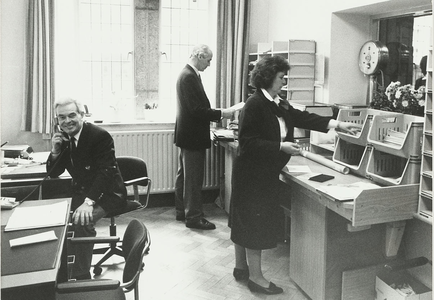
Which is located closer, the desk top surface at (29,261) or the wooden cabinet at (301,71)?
the desk top surface at (29,261)

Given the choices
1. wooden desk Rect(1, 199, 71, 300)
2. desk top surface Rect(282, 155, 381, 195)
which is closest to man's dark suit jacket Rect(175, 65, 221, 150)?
desk top surface Rect(282, 155, 381, 195)

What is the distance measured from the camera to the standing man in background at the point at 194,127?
4.24 meters

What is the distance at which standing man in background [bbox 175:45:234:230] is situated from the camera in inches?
167

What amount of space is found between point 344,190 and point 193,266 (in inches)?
58.7

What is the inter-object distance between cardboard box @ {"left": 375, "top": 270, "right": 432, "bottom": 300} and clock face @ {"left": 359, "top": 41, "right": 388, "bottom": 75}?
1.60 m

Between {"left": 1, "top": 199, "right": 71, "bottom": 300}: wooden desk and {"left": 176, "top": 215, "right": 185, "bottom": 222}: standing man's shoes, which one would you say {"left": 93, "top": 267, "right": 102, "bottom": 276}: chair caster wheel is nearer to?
{"left": 176, "top": 215, "right": 185, "bottom": 222}: standing man's shoes

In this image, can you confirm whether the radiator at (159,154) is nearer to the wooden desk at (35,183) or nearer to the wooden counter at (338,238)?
the wooden desk at (35,183)

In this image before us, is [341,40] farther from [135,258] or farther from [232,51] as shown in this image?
[135,258]

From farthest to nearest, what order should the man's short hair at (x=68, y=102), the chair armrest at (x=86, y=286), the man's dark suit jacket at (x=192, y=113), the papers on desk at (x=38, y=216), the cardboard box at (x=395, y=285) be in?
the man's dark suit jacket at (x=192, y=113), the man's short hair at (x=68, y=102), the cardboard box at (x=395, y=285), the papers on desk at (x=38, y=216), the chair armrest at (x=86, y=286)

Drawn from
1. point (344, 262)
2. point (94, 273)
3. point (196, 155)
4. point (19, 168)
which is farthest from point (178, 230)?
point (344, 262)

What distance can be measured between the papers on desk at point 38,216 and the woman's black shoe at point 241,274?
141 centimetres

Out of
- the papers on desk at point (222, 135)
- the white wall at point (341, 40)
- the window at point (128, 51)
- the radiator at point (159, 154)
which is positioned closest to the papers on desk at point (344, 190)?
the white wall at point (341, 40)

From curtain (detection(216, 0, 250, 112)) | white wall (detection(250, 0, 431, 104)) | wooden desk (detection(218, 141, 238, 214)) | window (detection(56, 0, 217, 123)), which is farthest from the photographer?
curtain (detection(216, 0, 250, 112))

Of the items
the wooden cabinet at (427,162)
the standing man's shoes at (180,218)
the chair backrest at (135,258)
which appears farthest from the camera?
the standing man's shoes at (180,218)
